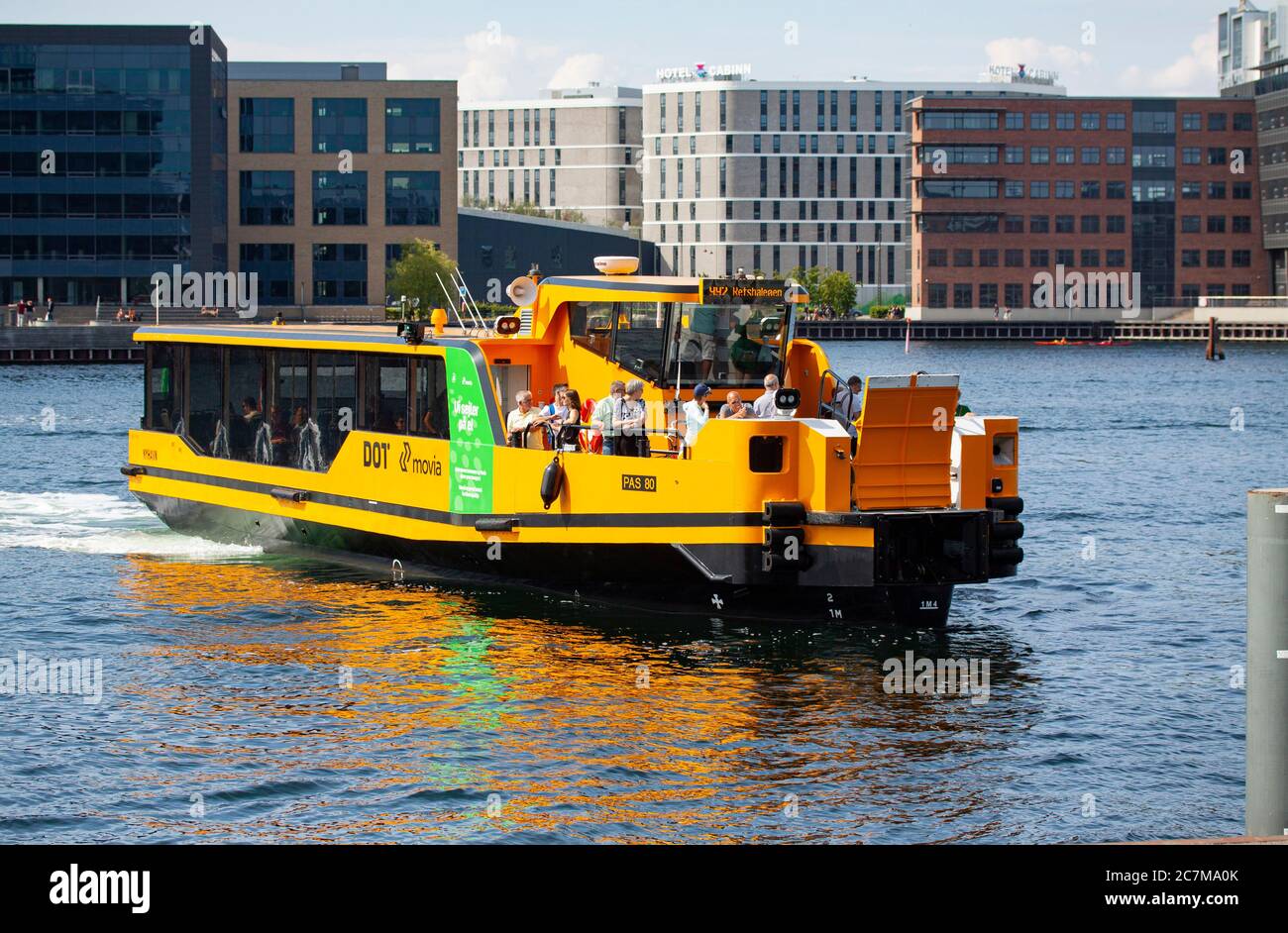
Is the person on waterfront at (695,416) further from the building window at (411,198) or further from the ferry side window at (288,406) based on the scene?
the building window at (411,198)

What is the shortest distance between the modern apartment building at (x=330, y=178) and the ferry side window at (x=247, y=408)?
4092 inches

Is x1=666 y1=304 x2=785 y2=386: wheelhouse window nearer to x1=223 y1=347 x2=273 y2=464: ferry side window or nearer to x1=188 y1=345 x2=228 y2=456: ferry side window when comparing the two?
x1=223 y1=347 x2=273 y2=464: ferry side window

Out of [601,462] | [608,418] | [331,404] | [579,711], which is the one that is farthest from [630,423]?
[331,404]

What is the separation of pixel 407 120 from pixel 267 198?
1198 cm

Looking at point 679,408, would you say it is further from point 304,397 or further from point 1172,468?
point 1172,468

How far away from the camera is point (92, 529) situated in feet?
104

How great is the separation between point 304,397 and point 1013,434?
10614mm

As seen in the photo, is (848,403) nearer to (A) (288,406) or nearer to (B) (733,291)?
(B) (733,291)

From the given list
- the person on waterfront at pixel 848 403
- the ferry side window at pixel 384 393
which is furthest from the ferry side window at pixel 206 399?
the person on waterfront at pixel 848 403

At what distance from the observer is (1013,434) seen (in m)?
20.6

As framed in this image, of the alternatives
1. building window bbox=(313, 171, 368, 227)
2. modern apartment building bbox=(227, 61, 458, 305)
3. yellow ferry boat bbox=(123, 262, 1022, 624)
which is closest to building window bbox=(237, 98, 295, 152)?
modern apartment building bbox=(227, 61, 458, 305)

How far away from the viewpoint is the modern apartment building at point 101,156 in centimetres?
11769

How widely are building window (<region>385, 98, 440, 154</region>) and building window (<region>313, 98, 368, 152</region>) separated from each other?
1890 millimetres
